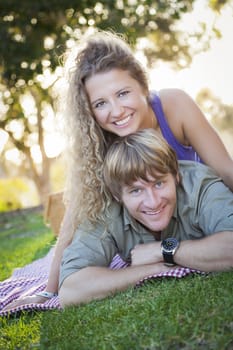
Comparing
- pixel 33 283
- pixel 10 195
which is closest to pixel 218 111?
pixel 10 195

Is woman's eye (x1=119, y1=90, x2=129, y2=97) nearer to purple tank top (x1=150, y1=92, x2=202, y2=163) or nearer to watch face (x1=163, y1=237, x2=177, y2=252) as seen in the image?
purple tank top (x1=150, y1=92, x2=202, y2=163)

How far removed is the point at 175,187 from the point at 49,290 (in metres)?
1.23

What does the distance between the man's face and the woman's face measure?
18.3 inches

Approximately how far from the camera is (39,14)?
665cm

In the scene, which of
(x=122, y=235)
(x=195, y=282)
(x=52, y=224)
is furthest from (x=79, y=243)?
(x=52, y=224)

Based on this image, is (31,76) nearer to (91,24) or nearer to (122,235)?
(91,24)

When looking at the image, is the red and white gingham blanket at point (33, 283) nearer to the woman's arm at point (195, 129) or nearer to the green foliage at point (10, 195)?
the woman's arm at point (195, 129)

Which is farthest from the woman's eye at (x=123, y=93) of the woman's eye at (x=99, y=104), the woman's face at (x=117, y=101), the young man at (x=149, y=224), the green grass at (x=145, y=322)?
the green grass at (x=145, y=322)

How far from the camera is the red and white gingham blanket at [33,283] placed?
3150 mm

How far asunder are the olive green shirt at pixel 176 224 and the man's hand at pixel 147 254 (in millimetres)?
184

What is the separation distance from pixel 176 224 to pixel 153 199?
13.8 inches

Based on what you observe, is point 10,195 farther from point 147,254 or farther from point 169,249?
point 169,249

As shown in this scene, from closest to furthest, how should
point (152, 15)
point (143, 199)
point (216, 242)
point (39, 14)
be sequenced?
point (216, 242) → point (143, 199) → point (39, 14) → point (152, 15)

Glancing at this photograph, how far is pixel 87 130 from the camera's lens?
3795 mm
